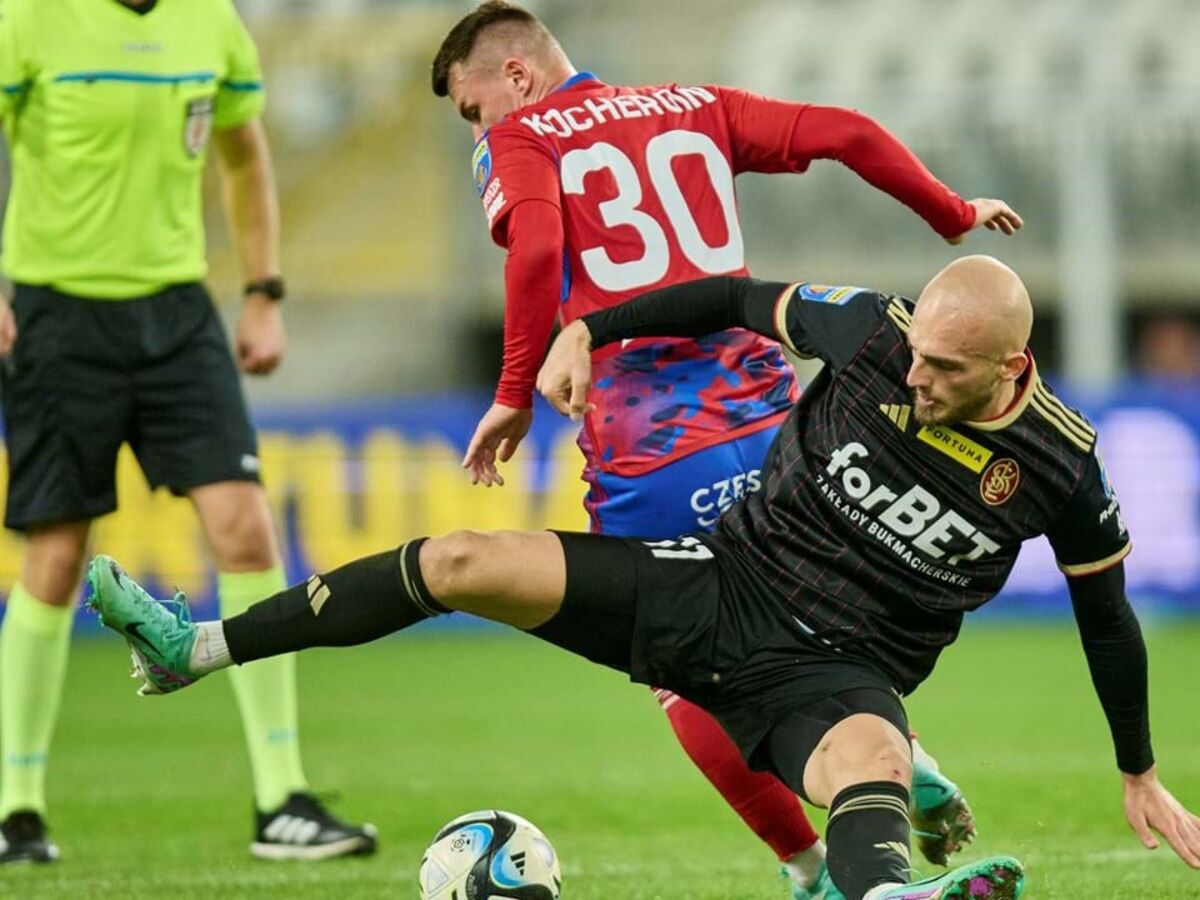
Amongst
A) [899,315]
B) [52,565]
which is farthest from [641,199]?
[52,565]

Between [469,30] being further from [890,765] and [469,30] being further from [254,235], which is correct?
[890,765]

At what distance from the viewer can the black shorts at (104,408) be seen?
6.48 m

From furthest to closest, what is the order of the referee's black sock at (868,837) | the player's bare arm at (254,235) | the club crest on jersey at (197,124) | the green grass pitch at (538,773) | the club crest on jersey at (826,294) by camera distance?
the player's bare arm at (254,235), the club crest on jersey at (197,124), the green grass pitch at (538,773), the club crest on jersey at (826,294), the referee's black sock at (868,837)

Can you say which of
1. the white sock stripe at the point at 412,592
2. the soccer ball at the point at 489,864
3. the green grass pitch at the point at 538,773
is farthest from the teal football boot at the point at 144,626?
the green grass pitch at the point at 538,773

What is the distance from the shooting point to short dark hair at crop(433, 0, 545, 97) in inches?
214

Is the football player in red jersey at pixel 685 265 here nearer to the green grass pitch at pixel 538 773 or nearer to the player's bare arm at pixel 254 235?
the green grass pitch at pixel 538 773

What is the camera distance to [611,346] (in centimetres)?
525

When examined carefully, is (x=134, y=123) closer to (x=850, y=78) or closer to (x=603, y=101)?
(x=603, y=101)

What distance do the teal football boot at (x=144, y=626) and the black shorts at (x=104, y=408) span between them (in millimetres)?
1731

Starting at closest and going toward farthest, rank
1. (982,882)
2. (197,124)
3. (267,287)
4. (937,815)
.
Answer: (982,882), (937,815), (197,124), (267,287)

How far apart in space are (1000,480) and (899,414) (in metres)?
0.25

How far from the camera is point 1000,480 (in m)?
4.65

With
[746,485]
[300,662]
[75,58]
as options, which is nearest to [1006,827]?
[746,485]

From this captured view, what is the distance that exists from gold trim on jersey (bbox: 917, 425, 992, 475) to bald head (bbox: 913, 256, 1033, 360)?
8.9 inches
